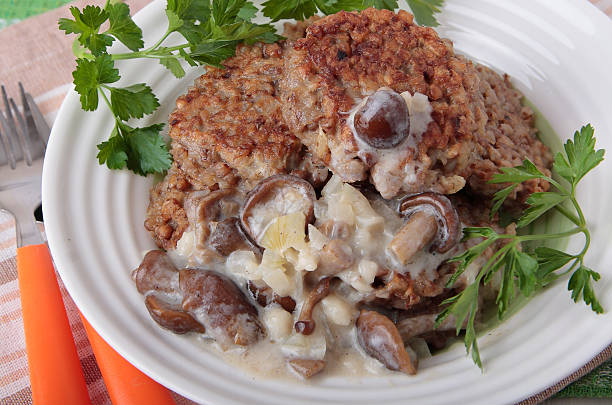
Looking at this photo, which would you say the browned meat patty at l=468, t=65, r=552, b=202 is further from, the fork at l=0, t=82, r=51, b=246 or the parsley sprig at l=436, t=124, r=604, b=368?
the fork at l=0, t=82, r=51, b=246

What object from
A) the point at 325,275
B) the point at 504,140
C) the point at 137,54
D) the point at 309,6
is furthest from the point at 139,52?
the point at 504,140

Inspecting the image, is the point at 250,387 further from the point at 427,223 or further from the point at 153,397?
the point at 427,223

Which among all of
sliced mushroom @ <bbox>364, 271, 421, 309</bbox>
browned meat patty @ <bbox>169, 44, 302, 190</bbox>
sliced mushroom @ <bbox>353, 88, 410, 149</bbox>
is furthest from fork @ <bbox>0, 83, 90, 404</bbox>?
sliced mushroom @ <bbox>353, 88, 410, 149</bbox>

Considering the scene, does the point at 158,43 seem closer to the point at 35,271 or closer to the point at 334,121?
the point at 334,121

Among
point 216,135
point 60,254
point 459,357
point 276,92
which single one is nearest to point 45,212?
point 60,254

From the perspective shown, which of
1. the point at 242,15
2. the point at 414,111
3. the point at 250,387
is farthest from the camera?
the point at 242,15

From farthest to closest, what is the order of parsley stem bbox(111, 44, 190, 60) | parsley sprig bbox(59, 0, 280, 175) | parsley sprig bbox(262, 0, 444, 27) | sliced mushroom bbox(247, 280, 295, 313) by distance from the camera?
parsley sprig bbox(262, 0, 444, 27)
parsley stem bbox(111, 44, 190, 60)
parsley sprig bbox(59, 0, 280, 175)
sliced mushroom bbox(247, 280, 295, 313)
